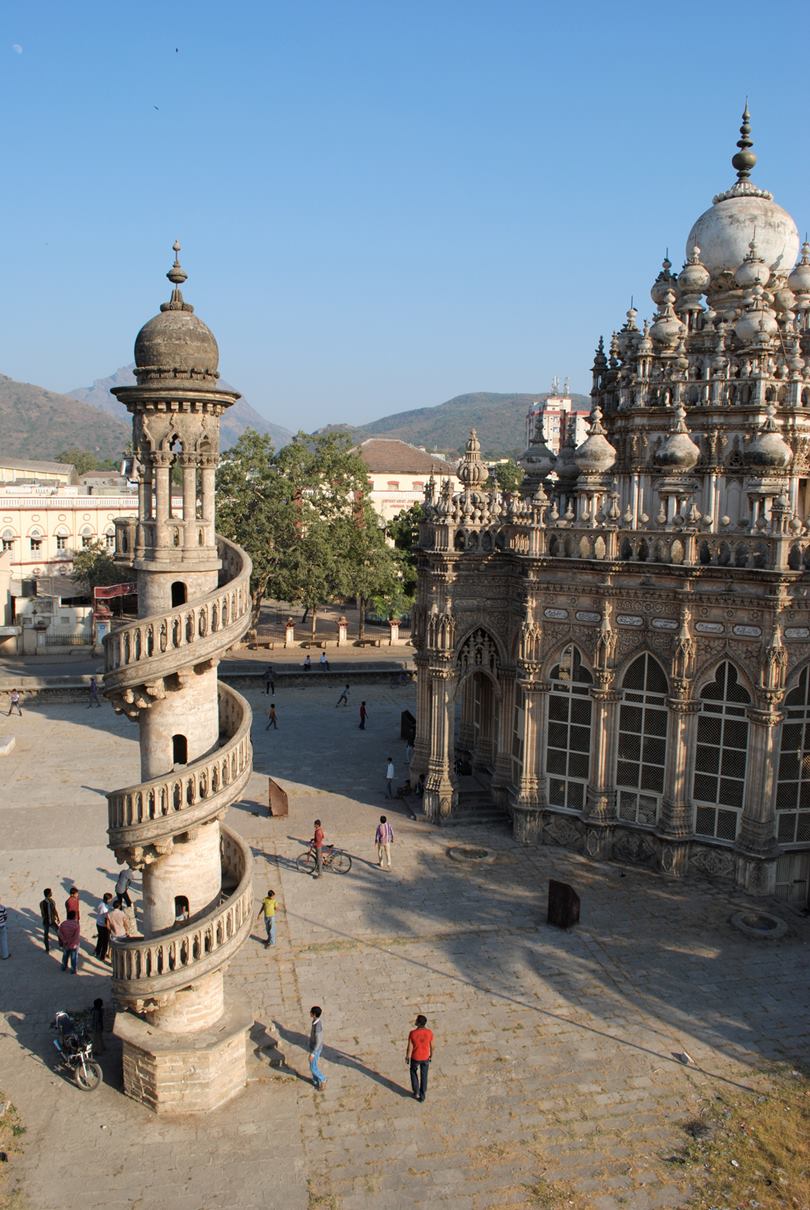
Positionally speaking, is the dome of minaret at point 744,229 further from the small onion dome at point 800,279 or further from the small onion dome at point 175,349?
the small onion dome at point 175,349

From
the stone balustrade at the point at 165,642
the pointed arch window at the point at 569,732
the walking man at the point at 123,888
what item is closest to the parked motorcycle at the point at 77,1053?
the walking man at the point at 123,888

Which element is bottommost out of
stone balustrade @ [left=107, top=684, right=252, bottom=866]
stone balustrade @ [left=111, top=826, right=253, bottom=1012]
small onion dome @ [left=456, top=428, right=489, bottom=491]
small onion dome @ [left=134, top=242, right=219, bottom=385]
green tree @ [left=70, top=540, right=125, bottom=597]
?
stone balustrade @ [left=111, top=826, right=253, bottom=1012]

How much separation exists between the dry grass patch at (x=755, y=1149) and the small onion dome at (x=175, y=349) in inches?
571

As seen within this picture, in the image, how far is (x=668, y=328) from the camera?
29281 mm

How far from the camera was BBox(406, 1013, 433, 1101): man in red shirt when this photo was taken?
51.4 ft

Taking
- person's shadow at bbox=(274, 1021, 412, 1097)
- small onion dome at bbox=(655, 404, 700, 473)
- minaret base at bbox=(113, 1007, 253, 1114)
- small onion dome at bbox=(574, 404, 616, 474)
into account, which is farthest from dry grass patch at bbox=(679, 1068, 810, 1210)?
small onion dome at bbox=(574, 404, 616, 474)

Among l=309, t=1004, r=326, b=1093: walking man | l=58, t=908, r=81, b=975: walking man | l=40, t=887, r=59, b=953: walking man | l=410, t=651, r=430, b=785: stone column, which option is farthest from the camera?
l=410, t=651, r=430, b=785: stone column

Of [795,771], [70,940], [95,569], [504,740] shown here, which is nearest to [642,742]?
[795,771]

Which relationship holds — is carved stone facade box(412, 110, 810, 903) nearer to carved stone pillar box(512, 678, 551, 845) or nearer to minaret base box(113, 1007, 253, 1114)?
carved stone pillar box(512, 678, 551, 845)

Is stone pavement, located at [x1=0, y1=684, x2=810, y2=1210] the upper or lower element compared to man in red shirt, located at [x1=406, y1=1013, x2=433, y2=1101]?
lower

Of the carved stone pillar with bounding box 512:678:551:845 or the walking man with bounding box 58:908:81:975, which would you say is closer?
the walking man with bounding box 58:908:81:975

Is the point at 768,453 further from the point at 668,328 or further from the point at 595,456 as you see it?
the point at 668,328

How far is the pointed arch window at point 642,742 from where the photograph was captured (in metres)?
25.5

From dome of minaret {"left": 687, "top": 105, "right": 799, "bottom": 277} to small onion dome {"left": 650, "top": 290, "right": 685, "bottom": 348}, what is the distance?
326cm
